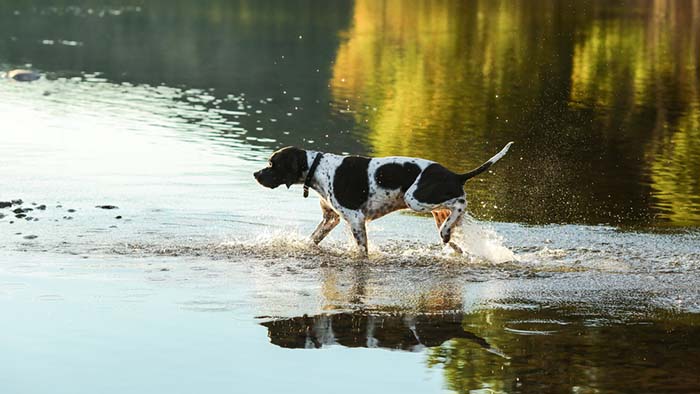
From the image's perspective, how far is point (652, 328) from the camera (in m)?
9.05

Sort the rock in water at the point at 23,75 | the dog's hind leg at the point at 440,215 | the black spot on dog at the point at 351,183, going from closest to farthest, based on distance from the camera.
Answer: the black spot on dog at the point at 351,183, the dog's hind leg at the point at 440,215, the rock in water at the point at 23,75

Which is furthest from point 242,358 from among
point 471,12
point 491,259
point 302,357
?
point 471,12

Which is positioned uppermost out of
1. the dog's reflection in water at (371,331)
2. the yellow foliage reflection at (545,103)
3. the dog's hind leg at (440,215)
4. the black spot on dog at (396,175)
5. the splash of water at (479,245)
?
the black spot on dog at (396,175)

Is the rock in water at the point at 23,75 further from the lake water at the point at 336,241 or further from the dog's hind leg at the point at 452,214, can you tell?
the dog's hind leg at the point at 452,214

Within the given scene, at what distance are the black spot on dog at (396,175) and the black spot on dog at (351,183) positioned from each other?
0.13 metres

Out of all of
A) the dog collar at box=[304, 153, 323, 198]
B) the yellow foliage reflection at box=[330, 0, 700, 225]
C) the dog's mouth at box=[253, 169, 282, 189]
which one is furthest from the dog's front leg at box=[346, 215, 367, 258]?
the yellow foliage reflection at box=[330, 0, 700, 225]

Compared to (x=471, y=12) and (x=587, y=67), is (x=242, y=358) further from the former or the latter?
(x=471, y=12)

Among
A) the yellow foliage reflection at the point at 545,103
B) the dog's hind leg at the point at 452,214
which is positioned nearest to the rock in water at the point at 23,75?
the yellow foliage reflection at the point at 545,103

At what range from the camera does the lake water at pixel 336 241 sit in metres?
8.01

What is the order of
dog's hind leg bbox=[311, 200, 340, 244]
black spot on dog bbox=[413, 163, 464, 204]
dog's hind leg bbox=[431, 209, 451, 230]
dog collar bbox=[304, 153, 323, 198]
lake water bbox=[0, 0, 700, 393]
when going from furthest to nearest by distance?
dog's hind leg bbox=[311, 200, 340, 244]
dog's hind leg bbox=[431, 209, 451, 230]
dog collar bbox=[304, 153, 323, 198]
black spot on dog bbox=[413, 163, 464, 204]
lake water bbox=[0, 0, 700, 393]

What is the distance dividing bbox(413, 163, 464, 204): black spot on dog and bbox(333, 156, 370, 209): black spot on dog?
1.62ft

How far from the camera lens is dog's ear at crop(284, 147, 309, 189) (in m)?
11.8

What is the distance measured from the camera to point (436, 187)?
37.5ft

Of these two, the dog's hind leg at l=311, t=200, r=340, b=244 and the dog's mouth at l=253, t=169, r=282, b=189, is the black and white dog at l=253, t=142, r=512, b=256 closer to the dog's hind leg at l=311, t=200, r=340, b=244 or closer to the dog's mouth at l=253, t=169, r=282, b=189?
the dog's mouth at l=253, t=169, r=282, b=189
